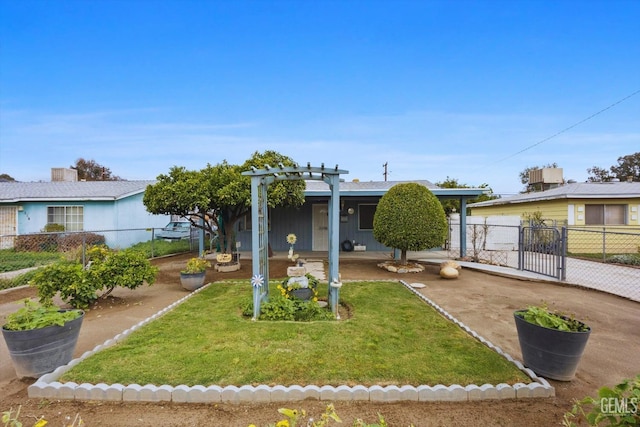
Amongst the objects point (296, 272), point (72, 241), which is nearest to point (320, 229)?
point (296, 272)

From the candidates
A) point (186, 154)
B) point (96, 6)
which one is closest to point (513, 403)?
point (96, 6)

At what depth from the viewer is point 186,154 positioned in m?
17.4

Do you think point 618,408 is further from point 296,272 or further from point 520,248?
point 520,248

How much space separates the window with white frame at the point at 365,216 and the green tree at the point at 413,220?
3841 millimetres

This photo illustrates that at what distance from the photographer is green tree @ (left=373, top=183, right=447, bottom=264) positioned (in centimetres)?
789

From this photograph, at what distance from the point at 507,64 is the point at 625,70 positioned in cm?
410

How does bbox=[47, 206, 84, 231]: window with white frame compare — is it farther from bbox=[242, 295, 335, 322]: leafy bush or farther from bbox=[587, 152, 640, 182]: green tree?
bbox=[587, 152, 640, 182]: green tree

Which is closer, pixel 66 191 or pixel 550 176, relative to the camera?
pixel 66 191

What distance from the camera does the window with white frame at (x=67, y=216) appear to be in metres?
13.1

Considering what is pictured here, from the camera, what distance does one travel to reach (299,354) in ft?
10.5

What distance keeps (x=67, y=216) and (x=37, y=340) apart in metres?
13.6

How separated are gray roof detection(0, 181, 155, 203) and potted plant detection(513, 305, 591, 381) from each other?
1533cm

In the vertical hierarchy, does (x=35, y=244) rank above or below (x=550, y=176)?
below

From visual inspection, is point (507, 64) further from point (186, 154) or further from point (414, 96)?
point (186, 154)
